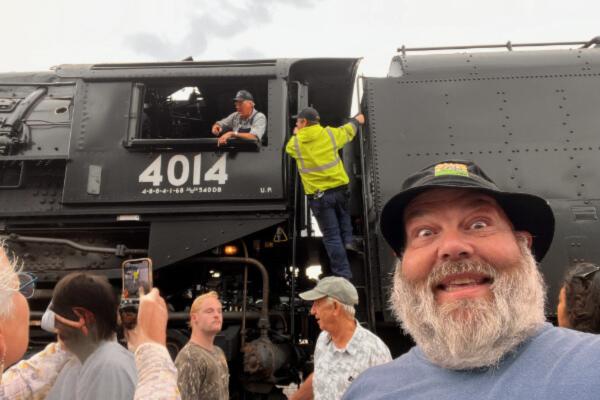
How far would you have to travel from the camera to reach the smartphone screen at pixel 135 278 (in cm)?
177

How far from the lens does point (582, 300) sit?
1961mm

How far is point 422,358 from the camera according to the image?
1241 millimetres

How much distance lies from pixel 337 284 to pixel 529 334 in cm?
190

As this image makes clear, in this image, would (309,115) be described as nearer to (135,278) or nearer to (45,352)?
(135,278)

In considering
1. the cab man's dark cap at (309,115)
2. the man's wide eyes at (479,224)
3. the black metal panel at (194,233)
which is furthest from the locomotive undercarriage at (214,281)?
the man's wide eyes at (479,224)

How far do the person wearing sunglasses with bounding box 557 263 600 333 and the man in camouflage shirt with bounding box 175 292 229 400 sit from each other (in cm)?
198

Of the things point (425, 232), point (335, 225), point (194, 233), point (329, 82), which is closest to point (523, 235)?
point (425, 232)

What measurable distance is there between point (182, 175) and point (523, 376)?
3589mm

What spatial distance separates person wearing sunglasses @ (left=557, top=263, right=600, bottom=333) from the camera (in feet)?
6.24

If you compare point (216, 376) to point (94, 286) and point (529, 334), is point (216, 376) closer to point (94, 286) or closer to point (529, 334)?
point (94, 286)

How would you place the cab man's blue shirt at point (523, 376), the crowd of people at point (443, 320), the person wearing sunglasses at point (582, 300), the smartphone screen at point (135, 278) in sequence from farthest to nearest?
the person wearing sunglasses at point (582, 300)
the smartphone screen at point (135, 278)
the crowd of people at point (443, 320)
the cab man's blue shirt at point (523, 376)

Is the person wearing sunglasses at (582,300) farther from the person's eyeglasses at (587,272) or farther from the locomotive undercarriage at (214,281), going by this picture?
the locomotive undercarriage at (214,281)

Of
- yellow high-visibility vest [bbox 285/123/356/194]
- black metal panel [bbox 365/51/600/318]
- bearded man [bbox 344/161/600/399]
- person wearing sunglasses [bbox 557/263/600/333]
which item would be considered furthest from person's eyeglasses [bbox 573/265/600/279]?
yellow high-visibility vest [bbox 285/123/356/194]

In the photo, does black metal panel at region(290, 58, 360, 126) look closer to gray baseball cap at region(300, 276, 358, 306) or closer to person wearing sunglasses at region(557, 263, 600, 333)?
gray baseball cap at region(300, 276, 358, 306)
